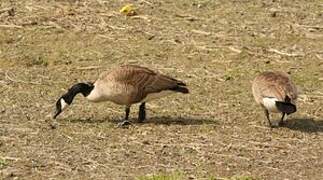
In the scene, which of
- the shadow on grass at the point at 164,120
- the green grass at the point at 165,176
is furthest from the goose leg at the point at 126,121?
the green grass at the point at 165,176

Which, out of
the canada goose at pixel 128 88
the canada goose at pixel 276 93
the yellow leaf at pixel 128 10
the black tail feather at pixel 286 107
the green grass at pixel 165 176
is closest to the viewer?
the green grass at pixel 165 176

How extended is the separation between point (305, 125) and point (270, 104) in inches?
34.0

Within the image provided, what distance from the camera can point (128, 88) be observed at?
31.5ft

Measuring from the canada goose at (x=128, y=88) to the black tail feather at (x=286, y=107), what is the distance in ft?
3.99

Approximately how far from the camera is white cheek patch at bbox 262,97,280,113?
30.5ft

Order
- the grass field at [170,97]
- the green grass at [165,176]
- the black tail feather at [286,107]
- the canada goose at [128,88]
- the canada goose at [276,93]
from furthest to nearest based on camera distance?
the canada goose at [128,88] < the canada goose at [276,93] < the black tail feather at [286,107] < the grass field at [170,97] < the green grass at [165,176]

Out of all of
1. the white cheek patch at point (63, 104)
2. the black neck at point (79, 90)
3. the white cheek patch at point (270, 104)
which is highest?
the white cheek patch at point (270, 104)

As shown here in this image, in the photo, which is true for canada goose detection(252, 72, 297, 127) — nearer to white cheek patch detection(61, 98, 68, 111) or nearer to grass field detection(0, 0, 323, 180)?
grass field detection(0, 0, 323, 180)

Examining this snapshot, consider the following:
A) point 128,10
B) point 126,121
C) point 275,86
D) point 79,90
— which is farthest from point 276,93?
point 128,10

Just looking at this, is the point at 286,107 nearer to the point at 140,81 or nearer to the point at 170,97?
the point at 140,81

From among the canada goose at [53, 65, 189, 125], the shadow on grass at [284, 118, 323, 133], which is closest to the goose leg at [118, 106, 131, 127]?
the canada goose at [53, 65, 189, 125]

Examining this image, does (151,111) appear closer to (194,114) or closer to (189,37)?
(194,114)

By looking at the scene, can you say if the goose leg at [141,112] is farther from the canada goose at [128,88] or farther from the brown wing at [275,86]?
the brown wing at [275,86]

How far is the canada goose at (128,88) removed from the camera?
9.62 meters
